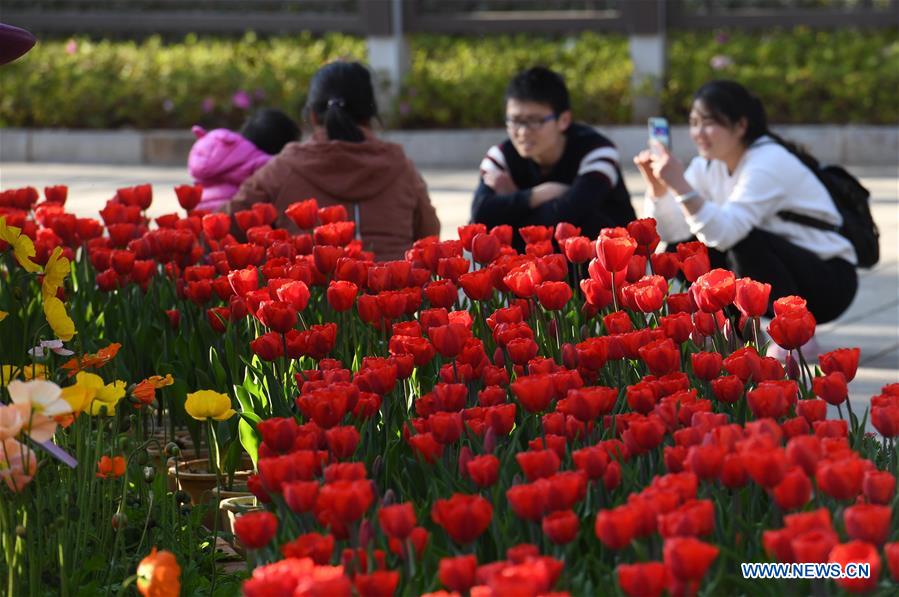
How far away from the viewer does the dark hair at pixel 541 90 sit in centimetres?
566

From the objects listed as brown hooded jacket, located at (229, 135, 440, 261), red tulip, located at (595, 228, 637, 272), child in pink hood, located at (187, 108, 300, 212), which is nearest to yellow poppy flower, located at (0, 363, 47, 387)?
red tulip, located at (595, 228, 637, 272)

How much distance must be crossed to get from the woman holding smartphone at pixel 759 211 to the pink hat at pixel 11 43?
9.68ft

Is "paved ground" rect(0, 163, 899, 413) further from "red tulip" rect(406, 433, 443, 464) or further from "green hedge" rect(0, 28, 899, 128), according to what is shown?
"red tulip" rect(406, 433, 443, 464)

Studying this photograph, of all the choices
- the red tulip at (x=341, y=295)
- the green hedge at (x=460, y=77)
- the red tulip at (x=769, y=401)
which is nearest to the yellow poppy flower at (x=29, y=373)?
the red tulip at (x=341, y=295)

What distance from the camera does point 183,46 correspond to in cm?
1579

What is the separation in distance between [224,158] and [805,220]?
222 centimetres

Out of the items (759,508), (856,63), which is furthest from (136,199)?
(856,63)

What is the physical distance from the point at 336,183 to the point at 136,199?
893 mm

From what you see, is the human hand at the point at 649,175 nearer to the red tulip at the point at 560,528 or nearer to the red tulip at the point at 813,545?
the red tulip at the point at 560,528

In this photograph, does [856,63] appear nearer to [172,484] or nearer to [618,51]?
[618,51]

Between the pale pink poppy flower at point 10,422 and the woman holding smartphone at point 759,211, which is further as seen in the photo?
the woman holding smartphone at point 759,211

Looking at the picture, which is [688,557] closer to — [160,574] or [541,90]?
[160,574]

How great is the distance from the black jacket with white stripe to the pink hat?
283 cm

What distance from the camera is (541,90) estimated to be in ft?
18.5
